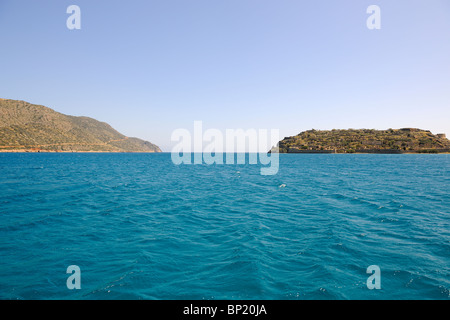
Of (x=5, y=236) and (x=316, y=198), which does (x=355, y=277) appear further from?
(x=5, y=236)

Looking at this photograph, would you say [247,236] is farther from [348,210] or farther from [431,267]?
[348,210]

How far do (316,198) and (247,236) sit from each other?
15061mm

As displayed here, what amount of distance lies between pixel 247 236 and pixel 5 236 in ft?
49.1

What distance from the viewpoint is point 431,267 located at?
Result: 9977 millimetres

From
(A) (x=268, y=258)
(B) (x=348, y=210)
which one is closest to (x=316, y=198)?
(B) (x=348, y=210)

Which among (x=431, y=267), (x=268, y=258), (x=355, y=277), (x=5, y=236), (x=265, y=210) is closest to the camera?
(x=355, y=277)

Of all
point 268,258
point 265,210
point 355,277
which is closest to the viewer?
point 355,277
